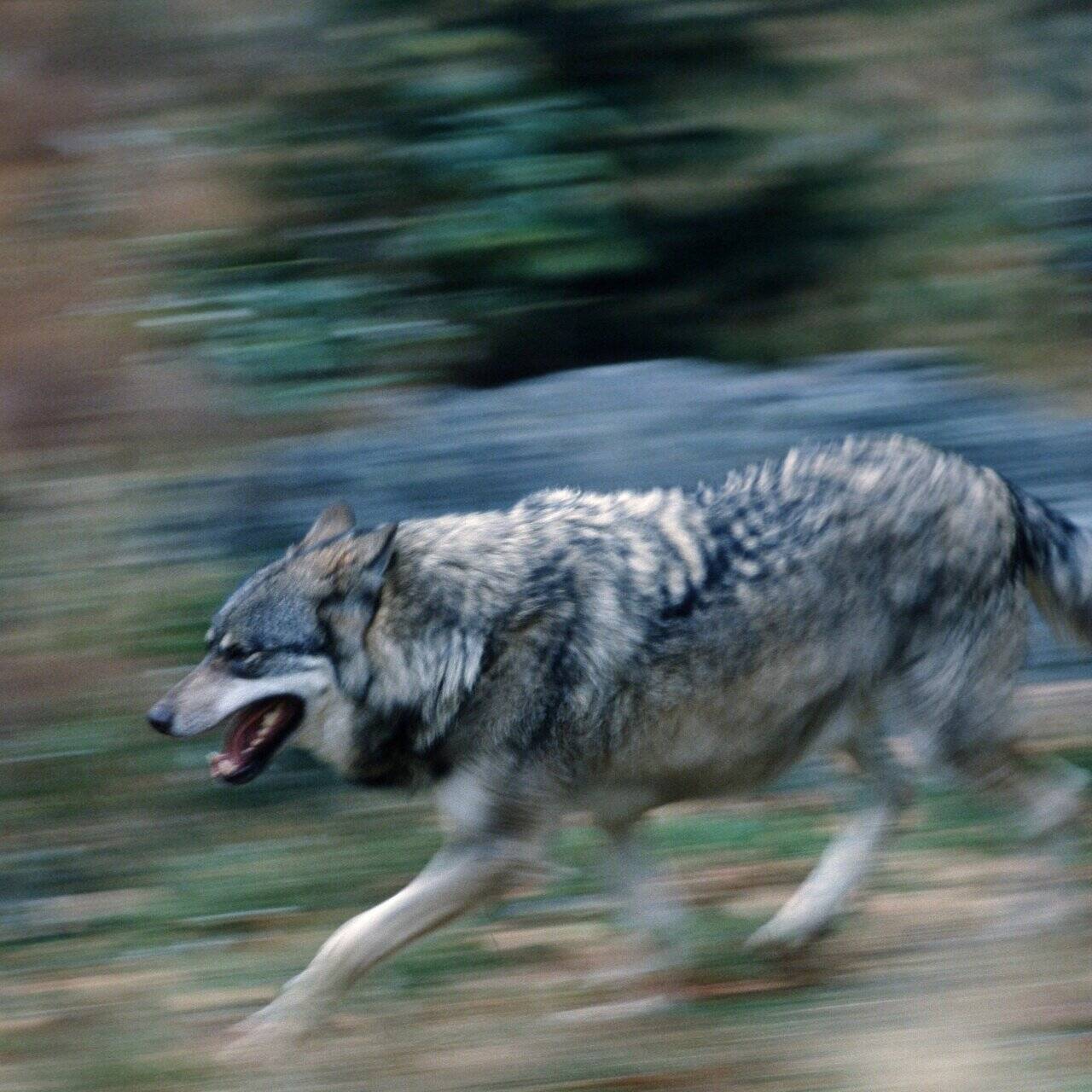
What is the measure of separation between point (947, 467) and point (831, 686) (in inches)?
26.5

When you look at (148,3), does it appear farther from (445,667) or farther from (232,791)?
(445,667)

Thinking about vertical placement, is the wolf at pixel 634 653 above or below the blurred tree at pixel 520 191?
below

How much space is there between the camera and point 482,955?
4.31 metres

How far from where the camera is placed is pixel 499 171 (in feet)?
25.0

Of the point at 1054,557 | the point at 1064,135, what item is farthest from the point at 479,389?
the point at 1054,557

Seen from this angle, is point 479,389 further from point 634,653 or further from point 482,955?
point 482,955

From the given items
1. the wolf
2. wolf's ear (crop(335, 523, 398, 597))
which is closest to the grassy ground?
the wolf

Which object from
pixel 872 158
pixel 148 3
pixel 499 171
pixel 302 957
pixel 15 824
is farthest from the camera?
pixel 148 3

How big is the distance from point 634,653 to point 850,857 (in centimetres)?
90

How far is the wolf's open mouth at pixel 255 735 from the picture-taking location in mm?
4035

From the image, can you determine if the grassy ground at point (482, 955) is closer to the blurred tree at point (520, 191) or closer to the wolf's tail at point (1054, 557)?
the wolf's tail at point (1054, 557)

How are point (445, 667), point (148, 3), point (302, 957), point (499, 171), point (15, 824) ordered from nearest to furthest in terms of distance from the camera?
point (445, 667)
point (302, 957)
point (15, 824)
point (499, 171)
point (148, 3)

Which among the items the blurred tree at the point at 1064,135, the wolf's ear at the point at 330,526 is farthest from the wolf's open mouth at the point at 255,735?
the blurred tree at the point at 1064,135

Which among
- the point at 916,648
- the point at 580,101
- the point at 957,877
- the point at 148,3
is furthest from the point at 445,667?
the point at 148,3
